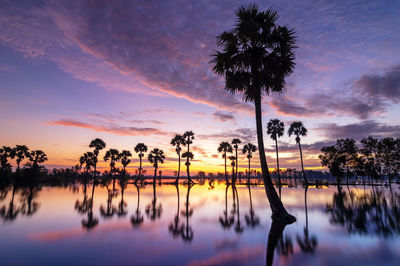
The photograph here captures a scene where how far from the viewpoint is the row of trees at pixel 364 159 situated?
4925 centimetres

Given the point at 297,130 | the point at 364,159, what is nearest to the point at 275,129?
the point at 297,130

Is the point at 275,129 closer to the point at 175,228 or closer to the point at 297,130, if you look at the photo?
the point at 297,130

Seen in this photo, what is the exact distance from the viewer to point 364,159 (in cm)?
5347

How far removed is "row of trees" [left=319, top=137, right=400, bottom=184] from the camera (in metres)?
49.2

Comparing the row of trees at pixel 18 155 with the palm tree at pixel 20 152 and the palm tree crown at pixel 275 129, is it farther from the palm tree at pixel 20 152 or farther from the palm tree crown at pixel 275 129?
the palm tree crown at pixel 275 129

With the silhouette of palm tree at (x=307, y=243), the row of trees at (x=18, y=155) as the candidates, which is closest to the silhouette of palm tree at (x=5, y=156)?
the row of trees at (x=18, y=155)

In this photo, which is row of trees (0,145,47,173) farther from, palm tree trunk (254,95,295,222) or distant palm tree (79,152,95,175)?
palm tree trunk (254,95,295,222)

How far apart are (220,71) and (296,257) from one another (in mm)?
12310

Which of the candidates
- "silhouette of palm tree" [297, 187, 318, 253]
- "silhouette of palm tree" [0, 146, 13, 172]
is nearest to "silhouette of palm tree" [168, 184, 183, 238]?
"silhouette of palm tree" [297, 187, 318, 253]

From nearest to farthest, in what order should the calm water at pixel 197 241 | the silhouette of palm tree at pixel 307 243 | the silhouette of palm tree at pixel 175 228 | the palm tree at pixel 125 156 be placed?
the calm water at pixel 197 241 → the silhouette of palm tree at pixel 307 243 → the silhouette of palm tree at pixel 175 228 → the palm tree at pixel 125 156

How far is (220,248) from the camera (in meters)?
7.07

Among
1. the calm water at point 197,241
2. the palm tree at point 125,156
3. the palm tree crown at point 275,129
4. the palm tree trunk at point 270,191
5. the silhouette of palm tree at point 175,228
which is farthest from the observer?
the palm tree at point 125,156

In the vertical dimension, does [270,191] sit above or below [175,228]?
above

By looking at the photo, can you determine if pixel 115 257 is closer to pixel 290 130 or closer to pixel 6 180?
pixel 290 130
